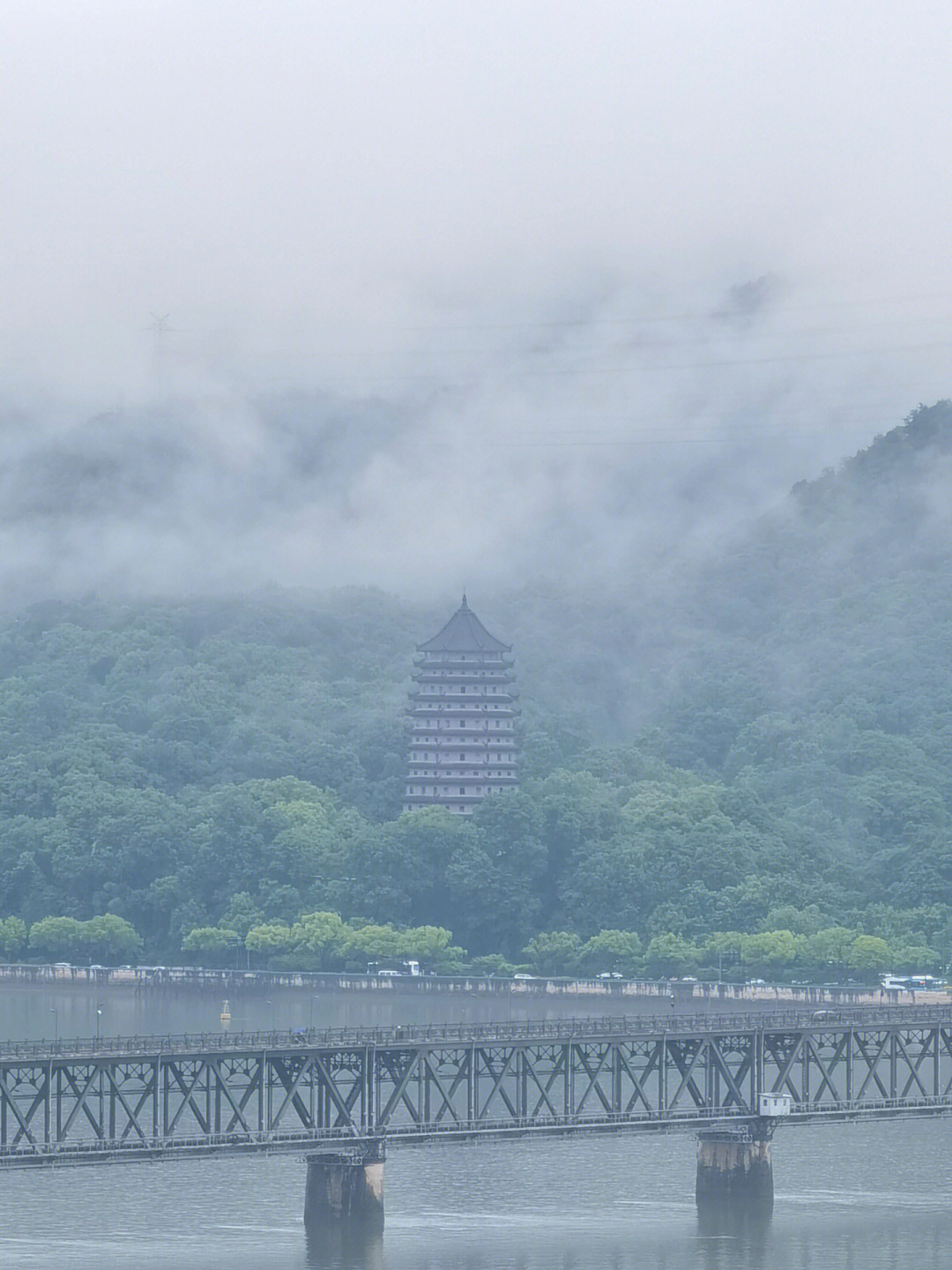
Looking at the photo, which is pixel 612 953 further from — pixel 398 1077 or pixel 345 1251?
pixel 345 1251

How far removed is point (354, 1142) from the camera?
298 feet

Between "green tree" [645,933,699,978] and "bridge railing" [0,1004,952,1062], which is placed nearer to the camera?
"bridge railing" [0,1004,952,1062]

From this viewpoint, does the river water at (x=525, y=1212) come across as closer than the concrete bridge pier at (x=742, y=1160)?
Yes

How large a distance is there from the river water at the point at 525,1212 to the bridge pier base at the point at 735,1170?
106 cm

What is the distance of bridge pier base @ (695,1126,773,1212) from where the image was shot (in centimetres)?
9831

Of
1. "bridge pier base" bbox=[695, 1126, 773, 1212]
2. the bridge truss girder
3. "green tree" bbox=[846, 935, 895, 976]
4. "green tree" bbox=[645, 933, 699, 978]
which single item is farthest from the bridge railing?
"green tree" bbox=[645, 933, 699, 978]

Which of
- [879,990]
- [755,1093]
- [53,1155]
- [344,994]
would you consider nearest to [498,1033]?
[755,1093]

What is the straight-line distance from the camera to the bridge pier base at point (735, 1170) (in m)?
98.3

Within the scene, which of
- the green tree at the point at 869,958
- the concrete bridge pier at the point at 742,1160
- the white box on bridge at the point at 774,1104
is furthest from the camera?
the green tree at the point at 869,958

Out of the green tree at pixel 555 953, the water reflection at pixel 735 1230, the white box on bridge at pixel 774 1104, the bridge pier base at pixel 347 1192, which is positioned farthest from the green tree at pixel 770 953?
the bridge pier base at pixel 347 1192

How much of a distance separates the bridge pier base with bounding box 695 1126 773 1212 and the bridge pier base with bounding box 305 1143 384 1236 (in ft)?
42.3

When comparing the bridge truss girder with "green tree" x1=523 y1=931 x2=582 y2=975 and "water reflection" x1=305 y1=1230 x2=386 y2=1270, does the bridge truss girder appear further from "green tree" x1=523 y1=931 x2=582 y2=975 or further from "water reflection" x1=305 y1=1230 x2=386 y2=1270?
"green tree" x1=523 y1=931 x2=582 y2=975

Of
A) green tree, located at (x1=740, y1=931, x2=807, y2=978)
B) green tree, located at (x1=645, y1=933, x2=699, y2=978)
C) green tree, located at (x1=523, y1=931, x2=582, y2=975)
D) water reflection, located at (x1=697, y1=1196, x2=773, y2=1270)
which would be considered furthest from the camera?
green tree, located at (x1=523, y1=931, x2=582, y2=975)

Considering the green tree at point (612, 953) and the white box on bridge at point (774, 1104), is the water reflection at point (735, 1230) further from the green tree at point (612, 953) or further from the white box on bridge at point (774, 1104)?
the green tree at point (612, 953)
